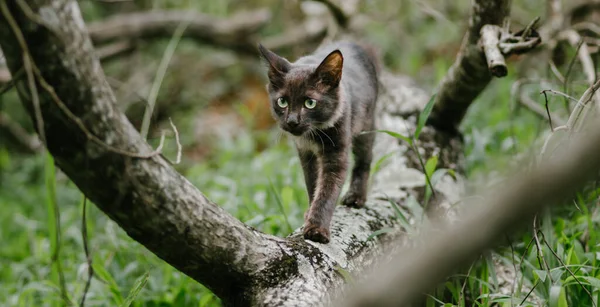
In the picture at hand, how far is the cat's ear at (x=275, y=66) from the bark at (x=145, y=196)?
954 mm

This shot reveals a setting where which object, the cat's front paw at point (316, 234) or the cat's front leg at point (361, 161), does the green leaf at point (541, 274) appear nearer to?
the cat's front paw at point (316, 234)

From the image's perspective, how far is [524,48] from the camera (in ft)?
10.4

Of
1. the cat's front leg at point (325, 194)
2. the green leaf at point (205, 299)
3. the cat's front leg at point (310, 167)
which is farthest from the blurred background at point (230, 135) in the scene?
the cat's front leg at point (325, 194)

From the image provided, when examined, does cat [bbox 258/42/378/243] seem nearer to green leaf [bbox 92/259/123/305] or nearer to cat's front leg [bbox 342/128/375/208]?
cat's front leg [bbox 342/128/375/208]

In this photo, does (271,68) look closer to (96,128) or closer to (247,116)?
(96,128)

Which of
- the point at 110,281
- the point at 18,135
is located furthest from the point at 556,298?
the point at 18,135

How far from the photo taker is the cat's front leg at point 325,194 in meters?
2.97

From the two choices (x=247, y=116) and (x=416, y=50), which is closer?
(x=247, y=116)

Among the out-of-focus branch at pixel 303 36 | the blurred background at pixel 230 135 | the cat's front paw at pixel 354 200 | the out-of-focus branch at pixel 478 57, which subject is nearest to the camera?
the out-of-focus branch at pixel 478 57

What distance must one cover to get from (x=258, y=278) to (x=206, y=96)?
23.3 ft

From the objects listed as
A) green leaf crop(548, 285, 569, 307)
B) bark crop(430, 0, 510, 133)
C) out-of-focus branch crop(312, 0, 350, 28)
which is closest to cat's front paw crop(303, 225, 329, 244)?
green leaf crop(548, 285, 569, 307)

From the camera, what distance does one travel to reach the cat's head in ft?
11.1

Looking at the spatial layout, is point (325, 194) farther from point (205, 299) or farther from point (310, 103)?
point (205, 299)

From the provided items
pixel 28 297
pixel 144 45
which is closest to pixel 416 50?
pixel 144 45
